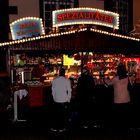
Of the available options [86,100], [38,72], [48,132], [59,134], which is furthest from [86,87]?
[38,72]

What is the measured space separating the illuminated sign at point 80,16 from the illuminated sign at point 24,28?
0.86 metres

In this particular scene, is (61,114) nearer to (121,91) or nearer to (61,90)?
(61,90)

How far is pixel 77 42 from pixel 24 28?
237cm

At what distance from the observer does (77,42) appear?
54.0 feet

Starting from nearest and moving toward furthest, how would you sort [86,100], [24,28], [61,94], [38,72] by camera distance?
[61,94] → [86,100] → [38,72] → [24,28]

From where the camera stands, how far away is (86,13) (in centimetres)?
1756

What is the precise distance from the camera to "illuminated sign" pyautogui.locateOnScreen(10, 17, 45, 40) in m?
17.5

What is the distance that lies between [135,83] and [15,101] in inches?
176

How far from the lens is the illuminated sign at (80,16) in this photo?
1756cm

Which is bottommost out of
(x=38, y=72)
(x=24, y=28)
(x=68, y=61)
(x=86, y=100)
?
(x=86, y=100)

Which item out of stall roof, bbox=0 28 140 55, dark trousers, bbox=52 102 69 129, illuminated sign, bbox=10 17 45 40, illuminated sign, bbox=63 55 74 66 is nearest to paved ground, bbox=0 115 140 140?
dark trousers, bbox=52 102 69 129

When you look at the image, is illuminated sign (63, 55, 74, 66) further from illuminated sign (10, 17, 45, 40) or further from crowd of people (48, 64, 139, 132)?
crowd of people (48, 64, 139, 132)

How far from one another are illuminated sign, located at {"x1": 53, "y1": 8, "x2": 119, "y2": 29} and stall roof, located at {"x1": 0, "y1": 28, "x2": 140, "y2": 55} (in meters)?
1.26

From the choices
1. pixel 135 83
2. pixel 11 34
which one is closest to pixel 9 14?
pixel 11 34
